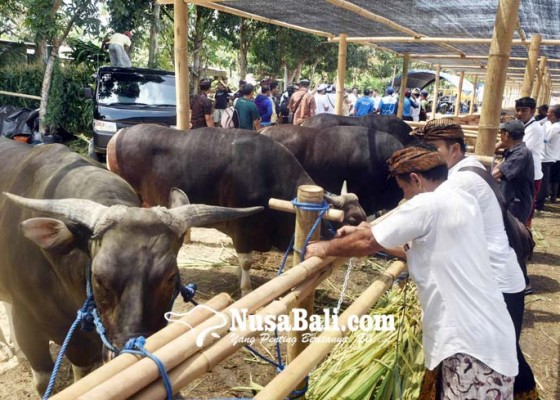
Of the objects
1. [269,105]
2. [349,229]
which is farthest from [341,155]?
[349,229]

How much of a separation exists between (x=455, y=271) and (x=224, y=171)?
3.54 meters

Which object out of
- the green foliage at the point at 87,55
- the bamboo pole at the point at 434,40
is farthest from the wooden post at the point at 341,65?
the green foliage at the point at 87,55

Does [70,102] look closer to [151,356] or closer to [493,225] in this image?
[493,225]

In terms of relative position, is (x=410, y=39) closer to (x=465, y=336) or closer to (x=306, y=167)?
(x=306, y=167)

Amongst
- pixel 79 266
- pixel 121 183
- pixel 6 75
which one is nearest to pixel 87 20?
pixel 6 75

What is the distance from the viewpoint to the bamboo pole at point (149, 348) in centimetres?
148

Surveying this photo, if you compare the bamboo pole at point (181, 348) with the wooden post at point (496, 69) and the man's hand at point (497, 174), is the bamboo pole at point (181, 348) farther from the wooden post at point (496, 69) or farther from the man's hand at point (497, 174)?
the man's hand at point (497, 174)

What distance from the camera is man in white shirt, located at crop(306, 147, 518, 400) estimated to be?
2.35 m

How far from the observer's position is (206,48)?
82.4 ft

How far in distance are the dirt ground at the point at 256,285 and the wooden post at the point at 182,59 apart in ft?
6.04

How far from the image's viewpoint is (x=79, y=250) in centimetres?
278

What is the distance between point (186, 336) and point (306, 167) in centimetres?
522

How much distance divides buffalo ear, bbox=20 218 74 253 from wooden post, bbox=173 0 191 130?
3.47 m

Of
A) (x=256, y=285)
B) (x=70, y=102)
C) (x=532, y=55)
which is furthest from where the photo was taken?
(x=70, y=102)
